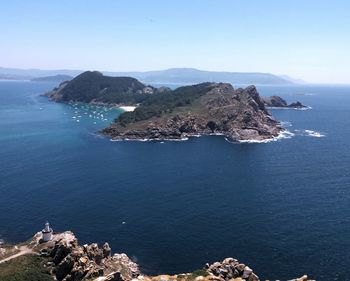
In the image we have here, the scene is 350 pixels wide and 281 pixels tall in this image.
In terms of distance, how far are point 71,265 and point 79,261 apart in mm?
1527

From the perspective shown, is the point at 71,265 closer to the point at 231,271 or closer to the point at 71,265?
the point at 71,265

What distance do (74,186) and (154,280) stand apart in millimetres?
83994

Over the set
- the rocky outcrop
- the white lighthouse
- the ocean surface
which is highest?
the white lighthouse

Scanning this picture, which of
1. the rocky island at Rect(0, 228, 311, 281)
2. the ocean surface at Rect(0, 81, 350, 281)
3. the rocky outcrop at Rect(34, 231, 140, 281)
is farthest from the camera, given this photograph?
the ocean surface at Rect(0, 81, 350, 281)

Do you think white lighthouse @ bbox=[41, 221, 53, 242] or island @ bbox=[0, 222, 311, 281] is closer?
island @ bbox=[0, 222, 311, 281]

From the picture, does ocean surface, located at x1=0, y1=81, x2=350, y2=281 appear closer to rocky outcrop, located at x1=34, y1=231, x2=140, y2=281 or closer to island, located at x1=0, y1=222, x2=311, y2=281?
rocky outcrop, located at x1=34, y1=231, x2=140, y2=281

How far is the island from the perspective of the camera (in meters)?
72.5

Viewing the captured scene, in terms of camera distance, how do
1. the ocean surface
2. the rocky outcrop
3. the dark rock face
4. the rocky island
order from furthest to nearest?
1. the ocean surface
2. the rocky outcrop
3. the dark rock face
4. the rocky island

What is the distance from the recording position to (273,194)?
135 m

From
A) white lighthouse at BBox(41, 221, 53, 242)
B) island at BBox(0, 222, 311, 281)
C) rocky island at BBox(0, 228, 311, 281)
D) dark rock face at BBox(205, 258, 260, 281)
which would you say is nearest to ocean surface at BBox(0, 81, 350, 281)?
island at BBox(0, 222, 311, 281)

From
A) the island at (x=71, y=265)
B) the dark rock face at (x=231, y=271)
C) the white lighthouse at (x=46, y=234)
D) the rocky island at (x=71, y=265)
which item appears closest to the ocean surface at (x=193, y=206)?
the island at (x=71, y=265)

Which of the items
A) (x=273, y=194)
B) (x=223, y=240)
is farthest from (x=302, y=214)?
(x=223, y=240)

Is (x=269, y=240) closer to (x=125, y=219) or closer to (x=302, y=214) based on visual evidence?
(x=302, y=214)

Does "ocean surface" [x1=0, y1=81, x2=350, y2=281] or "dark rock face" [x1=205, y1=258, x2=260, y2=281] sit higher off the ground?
"dark rock face" [x1=205, y1=258, x2=260, y2=281]
